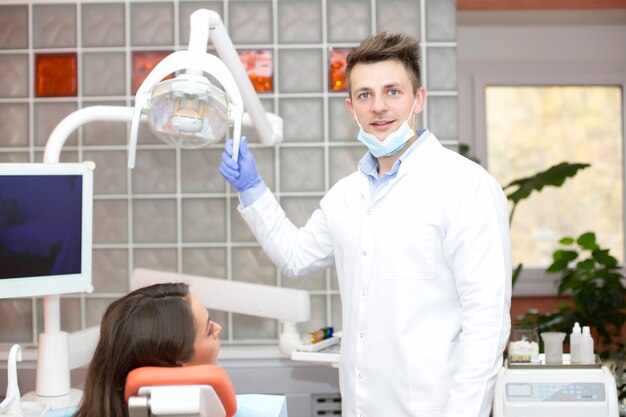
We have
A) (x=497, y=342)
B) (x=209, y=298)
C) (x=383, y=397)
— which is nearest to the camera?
(x=497, y=342)

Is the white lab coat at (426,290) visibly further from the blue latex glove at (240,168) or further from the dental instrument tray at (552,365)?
the dental instrument tray at (552,365)

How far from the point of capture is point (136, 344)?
54.7 inches

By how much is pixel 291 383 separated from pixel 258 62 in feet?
3.58

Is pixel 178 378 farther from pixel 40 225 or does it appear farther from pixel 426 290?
pixel 40 225

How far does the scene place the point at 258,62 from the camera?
2.89 meters

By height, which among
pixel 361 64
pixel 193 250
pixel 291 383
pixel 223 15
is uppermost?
pixel 223 15

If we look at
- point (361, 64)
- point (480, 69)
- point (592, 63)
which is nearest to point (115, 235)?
point (361, 64)

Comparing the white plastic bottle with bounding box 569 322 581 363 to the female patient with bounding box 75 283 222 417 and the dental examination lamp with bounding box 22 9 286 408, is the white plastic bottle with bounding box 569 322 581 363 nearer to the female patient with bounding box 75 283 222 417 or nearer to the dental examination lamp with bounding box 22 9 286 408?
the dental examination lamp with bounding box 22 9 286 408

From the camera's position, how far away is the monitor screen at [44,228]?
6.79 feet

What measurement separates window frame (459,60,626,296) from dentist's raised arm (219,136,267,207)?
9.29 feet

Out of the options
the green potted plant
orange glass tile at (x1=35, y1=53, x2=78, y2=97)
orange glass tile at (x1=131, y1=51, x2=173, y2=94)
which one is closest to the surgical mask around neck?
orange glass tile at (x1=131, y1=51, x2=173, y2=94)

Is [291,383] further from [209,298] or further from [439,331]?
[439,331]

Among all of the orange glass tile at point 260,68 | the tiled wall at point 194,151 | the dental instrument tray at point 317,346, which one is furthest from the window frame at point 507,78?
the dental instrument tray at point 317,346

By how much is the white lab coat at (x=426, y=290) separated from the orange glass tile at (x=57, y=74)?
126 centimetres
